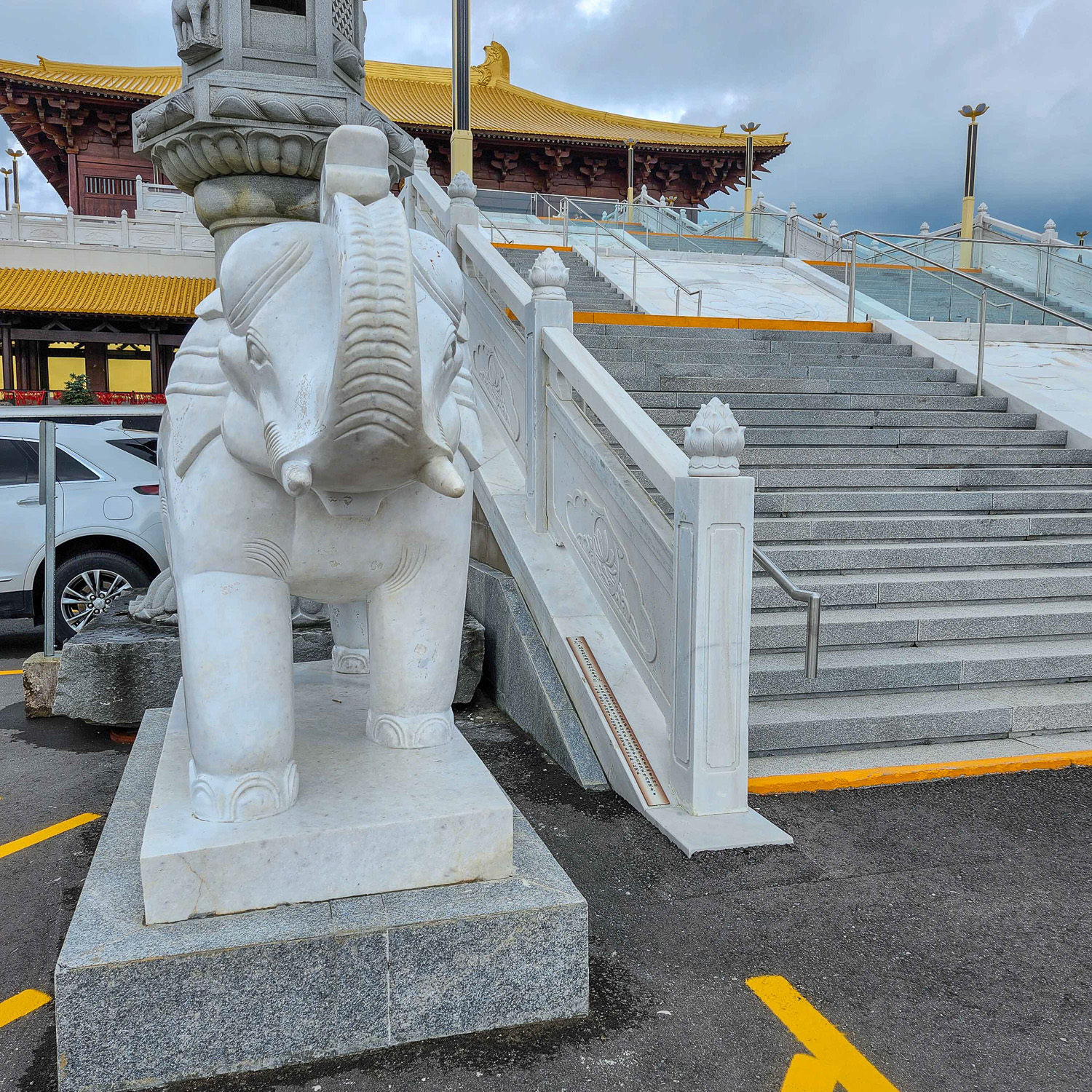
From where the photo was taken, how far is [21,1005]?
2508 mm

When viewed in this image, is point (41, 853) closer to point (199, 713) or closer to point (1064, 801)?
point (199, 713)

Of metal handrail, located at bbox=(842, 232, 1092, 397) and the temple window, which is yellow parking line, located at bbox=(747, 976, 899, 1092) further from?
metal handrail, located at bbox=(842, 232, 1092, 397)

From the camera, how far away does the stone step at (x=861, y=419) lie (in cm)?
663

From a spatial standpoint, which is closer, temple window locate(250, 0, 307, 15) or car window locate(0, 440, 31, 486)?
temple window locate(250, 0, 307, 15)

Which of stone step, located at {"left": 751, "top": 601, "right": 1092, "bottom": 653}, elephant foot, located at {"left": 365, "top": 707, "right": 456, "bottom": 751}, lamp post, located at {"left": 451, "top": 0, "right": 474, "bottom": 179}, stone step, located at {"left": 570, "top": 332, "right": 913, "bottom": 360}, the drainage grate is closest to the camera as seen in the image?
elephant foot, located at {"left": 365, "top": 707, "right": 456, "bottom": 751}

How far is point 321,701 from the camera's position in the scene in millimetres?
3156

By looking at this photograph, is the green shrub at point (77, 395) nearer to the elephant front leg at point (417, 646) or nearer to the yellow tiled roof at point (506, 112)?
the yellow tiled roof at point (506, 112)

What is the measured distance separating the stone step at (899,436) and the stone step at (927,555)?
118 centimetres

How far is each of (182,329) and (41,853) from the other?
18.2 metres

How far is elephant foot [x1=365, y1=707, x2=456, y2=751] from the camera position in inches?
105

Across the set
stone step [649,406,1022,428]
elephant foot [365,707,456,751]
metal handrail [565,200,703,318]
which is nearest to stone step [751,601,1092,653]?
stone step [649,406,1022,428]

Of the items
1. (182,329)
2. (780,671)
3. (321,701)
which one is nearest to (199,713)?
(321,701)

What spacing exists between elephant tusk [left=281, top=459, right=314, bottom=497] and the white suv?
5453 millimetres

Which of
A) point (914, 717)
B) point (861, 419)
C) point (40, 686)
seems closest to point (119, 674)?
point (40, 686)
